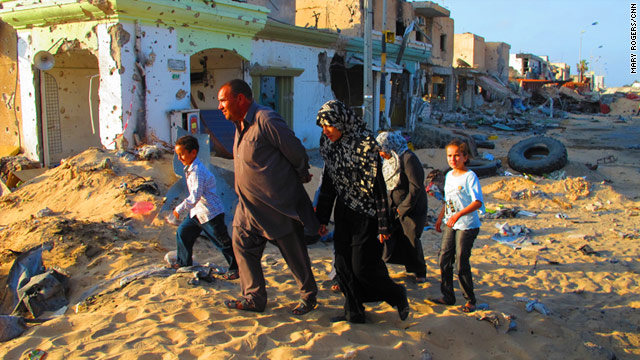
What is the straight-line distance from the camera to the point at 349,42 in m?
15.2

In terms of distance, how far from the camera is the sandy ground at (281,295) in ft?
10.7

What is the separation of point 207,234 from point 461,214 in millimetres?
2324

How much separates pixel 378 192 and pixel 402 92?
659 inches

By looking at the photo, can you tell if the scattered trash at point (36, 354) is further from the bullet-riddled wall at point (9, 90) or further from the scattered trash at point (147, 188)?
Result: the bullet-riddled wall at point (9, 90)

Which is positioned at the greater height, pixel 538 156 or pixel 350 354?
pixel 538 156

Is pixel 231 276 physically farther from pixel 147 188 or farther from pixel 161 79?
pixel 161 79

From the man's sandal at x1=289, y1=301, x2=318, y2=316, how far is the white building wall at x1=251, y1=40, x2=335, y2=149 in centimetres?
929

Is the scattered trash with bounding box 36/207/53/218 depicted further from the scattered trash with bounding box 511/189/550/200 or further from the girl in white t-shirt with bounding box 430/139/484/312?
the scattered trash with bounding box 511/189/550/200

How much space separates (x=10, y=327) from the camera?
3.45 m

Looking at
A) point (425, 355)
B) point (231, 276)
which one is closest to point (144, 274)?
point (231, 276)

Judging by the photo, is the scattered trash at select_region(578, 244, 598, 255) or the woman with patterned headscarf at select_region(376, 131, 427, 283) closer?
the woman with patterned headscarf at select_region(376, 131, 427, 283)

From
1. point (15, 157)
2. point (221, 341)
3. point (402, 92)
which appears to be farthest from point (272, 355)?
point (402, 92)

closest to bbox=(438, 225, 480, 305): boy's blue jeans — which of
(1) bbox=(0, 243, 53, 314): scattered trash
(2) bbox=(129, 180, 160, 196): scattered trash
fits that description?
(1) bbox=(0, 243, 53, 314): scattered trash

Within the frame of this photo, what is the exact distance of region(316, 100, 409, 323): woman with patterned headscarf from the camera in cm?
349
